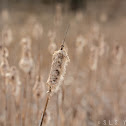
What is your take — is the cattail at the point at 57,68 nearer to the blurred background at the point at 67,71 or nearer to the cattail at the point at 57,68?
the cattail at the point at 57,68

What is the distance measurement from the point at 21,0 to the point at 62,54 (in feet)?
33.2

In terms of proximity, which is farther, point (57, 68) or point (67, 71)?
point (67, 71)

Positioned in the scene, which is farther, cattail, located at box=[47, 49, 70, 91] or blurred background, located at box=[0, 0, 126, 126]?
blurred background, located at box=[0, 0, 126, 126]

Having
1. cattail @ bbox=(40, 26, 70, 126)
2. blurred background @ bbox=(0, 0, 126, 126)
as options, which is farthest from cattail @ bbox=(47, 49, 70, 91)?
blurred background @ bbox=(0, 0, 126, 126)

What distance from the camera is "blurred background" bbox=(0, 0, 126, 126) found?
1289mm

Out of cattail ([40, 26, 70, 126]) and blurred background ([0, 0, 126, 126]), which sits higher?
blurred background ([0, 0, 126, 126])

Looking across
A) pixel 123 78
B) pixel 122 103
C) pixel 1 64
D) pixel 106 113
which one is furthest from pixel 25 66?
pixel 123 78

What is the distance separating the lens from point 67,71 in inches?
73.1

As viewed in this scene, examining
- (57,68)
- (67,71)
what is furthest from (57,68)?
(67,71)

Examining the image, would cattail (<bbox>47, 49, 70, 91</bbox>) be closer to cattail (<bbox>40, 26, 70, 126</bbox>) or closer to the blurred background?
cattail (<bbox>40, 26, 70, 126</bbox>)

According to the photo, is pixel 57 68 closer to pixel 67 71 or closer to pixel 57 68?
pixel 57 68

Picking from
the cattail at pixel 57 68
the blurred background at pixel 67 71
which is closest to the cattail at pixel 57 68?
the cattail at pixel 57 68

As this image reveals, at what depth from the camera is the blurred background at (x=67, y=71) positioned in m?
1.29

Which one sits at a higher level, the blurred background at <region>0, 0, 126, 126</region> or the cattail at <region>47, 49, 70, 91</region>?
the blurred background at <region>0, 0, 126, 126</region>
